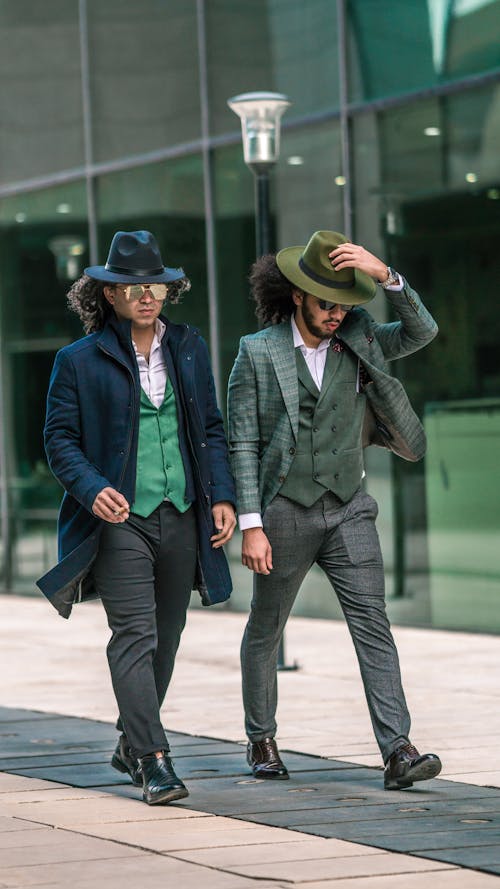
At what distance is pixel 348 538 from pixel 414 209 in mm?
5969

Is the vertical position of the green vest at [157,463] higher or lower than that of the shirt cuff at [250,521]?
higher

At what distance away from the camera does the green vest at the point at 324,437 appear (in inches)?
245

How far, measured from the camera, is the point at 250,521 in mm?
6215

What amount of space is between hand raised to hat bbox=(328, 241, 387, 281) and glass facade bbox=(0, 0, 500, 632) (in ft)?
17.3

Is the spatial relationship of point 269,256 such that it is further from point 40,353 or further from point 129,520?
point 40,353

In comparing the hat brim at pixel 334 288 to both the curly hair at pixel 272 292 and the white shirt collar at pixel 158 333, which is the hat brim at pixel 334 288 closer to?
the curly hair at pixel 272 292

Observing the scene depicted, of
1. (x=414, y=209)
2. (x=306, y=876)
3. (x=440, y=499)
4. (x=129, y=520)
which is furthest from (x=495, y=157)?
(x=306, y=876)

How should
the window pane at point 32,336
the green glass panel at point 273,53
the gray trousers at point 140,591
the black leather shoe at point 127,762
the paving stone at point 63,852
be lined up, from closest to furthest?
1. the paving stone at point 63,852
2. the gray trousers at point 140,591
3. the black leather shoe at point 127,762
4. the green glass panel at point 273,53
5. the window pane at point 32,336

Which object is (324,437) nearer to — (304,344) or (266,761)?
(304,344)

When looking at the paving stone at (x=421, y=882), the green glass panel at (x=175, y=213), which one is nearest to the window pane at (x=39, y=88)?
the green glass panel at (x=175, y=213)

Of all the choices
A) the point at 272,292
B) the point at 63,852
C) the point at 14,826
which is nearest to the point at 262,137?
the point at 272,292

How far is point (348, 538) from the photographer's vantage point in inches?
247

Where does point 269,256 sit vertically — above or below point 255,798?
above

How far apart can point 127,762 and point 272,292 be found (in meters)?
1.72
